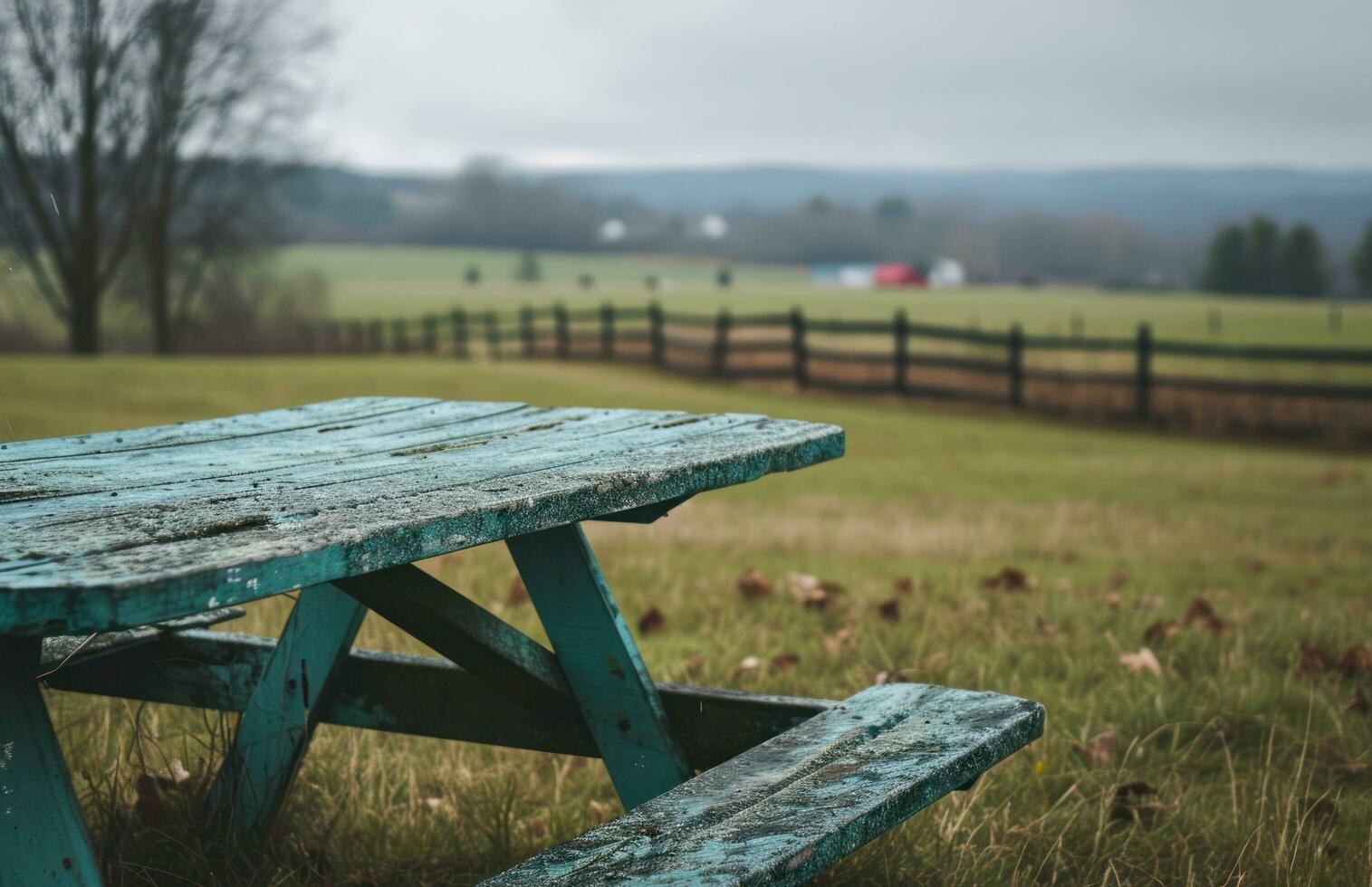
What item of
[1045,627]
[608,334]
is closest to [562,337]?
[608,334]

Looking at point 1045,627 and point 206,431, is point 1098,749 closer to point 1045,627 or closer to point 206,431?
point 1045,627

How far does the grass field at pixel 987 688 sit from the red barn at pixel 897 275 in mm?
83382

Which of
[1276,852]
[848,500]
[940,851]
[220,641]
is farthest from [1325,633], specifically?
[848,500]

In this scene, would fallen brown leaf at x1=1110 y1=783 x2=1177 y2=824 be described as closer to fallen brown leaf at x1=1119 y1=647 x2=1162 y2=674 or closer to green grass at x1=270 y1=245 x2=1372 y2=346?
fallen brown leaf at x1=1119 y1=647 x2=1162 y2=674

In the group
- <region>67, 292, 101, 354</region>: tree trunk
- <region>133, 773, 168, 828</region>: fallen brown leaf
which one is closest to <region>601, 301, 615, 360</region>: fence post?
<region>67, 292, 101, 354</region>: tree trunk

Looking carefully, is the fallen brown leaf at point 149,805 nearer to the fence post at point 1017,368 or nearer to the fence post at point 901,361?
the fence post at point 1017,368

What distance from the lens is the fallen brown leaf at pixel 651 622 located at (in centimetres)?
345

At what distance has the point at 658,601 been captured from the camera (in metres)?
3.81

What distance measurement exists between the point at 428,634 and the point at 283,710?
0.45 meters

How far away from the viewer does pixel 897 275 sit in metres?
91.7

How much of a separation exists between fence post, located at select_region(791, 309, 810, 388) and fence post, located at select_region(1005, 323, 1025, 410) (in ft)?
11.8

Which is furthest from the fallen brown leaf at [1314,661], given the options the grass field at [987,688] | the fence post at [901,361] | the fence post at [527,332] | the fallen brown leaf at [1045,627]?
the fence post at [527,332]

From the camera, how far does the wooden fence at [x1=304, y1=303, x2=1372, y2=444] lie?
53.2ft

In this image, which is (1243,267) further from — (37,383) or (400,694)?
(400,694)
